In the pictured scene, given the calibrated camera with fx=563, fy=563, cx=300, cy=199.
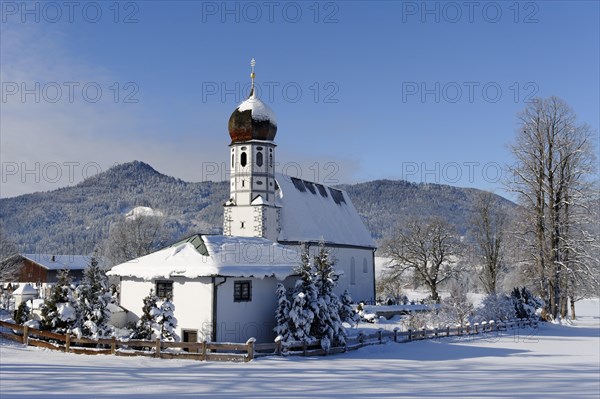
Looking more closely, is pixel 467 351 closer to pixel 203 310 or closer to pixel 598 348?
pixel 598 348

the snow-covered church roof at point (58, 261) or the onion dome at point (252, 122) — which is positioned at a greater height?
the onion dome at point (252, 122)

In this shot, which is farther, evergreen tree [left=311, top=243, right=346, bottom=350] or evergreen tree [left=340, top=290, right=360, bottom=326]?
evergreen tree [left=340, top=290, right=360, bottom=326]

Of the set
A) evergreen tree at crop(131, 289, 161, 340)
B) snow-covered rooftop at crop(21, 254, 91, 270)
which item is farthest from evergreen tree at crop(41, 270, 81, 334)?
snow-covered rooftop at crop(21, 254, 91, 270)

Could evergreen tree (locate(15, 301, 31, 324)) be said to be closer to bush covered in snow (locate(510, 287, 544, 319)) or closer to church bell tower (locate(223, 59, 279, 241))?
church bell tower (locate(223, 59, 279, 241))

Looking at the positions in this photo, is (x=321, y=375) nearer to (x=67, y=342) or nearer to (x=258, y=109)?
(x=67, y=342)

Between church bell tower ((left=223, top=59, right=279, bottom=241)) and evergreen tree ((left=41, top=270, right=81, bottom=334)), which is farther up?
church bell tower ((left=223, top=59, right=279, bottom=241))

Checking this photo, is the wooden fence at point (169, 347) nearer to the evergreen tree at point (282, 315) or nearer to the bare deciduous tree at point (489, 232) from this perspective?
the evergreen tree at point (282, 315)

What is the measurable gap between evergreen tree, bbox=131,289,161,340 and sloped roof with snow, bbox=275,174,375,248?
17.6 m

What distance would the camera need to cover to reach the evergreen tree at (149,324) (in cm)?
2252

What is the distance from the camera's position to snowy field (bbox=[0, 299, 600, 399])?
1420 centimetres

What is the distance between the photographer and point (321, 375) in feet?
58.0

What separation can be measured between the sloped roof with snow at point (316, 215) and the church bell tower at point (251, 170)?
261 cm

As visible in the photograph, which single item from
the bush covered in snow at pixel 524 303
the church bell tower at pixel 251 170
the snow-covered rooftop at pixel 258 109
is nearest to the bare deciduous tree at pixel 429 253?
the bush covered in snow at pixel 524 303

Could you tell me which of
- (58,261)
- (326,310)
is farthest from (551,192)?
(58,261)
